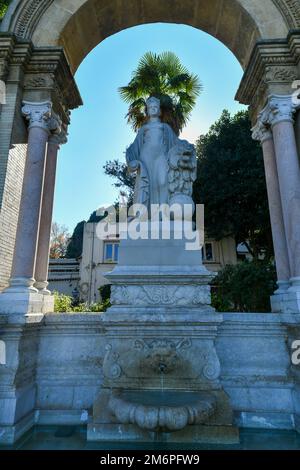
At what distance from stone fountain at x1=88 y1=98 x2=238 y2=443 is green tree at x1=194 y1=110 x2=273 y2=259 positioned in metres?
13.6

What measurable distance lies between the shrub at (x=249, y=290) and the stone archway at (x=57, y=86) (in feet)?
21.0

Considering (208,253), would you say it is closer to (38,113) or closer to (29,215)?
(38,113)

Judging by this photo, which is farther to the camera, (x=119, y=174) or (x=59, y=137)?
(x=119, y=174)

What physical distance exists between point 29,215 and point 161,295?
9.15ft

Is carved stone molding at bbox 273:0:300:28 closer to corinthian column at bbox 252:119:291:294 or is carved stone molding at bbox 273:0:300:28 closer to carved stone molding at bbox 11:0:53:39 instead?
corinthian column at bbox 252:119:291:294

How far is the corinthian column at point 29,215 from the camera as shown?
196 inches

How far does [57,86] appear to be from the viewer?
6.65 m

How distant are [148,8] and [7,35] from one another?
154 inches

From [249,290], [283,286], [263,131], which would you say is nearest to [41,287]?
[283,286]

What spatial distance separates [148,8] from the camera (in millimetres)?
7969

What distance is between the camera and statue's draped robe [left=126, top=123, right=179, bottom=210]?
574 centimetres

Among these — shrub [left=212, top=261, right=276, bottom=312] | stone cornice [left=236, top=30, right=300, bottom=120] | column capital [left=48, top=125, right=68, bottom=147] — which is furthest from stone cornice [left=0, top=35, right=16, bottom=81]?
shrub [left=212, top=261, right=276, bottom=312]

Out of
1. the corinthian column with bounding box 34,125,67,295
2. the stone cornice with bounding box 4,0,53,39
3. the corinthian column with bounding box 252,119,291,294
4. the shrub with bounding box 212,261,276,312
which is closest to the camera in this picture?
the corinthian column with bounding box 252,119,291,294

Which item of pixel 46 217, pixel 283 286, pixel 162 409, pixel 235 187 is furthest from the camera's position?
pixel 235 187
